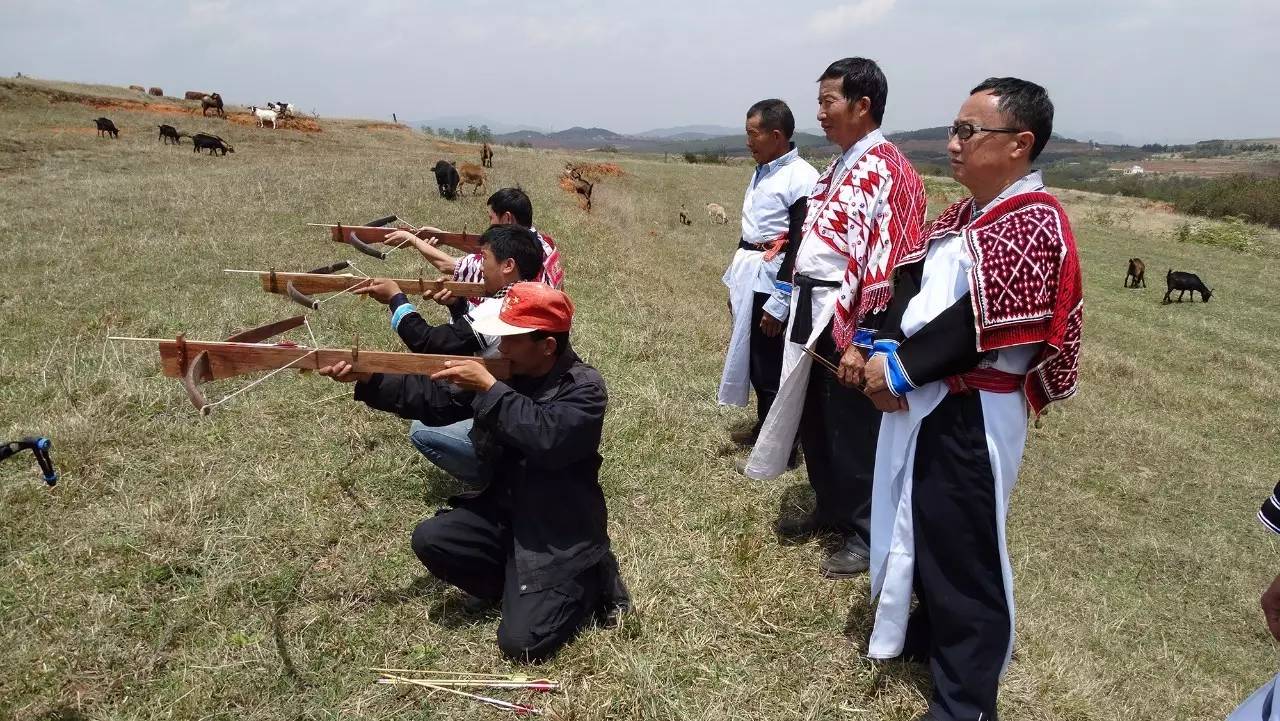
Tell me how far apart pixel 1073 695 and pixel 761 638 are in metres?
1.16

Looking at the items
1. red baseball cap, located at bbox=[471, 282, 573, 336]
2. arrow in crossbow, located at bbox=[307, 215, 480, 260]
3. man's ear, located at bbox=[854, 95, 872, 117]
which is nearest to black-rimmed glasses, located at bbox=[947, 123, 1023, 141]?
man's ear, located at bbox=[854, 95, 872, 117]

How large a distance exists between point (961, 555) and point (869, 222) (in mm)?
1465

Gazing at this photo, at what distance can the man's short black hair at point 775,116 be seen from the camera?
162 inches

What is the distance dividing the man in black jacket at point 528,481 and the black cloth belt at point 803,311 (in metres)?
1.15

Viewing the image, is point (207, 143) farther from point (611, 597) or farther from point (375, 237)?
point (611, 597)

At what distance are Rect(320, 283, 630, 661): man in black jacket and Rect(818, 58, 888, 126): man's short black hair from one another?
5.25 ft

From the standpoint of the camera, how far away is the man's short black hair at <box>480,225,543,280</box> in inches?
140

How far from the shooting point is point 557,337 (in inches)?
107

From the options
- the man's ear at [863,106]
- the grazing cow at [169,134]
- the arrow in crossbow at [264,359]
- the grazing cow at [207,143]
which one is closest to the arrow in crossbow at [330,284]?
the arrow in crossbow at [264,359]

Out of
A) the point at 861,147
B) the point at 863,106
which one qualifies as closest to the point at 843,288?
the point at 861,147

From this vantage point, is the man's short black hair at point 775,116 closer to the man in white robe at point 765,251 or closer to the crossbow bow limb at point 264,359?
the man in white robe at point 765,251

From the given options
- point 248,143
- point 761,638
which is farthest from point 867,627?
point 248,143

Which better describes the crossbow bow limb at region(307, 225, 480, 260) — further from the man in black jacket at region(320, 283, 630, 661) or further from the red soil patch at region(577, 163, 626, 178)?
the red soil patch at region(577, 163, 626, 178)

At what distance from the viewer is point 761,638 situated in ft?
9.49
